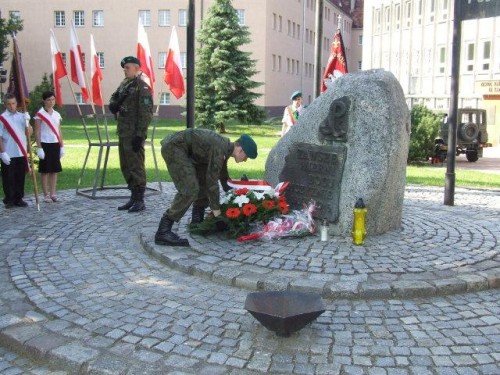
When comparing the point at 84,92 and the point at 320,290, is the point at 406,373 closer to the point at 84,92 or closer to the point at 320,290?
the point at 320,290

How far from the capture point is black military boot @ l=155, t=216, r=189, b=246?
6688 mm

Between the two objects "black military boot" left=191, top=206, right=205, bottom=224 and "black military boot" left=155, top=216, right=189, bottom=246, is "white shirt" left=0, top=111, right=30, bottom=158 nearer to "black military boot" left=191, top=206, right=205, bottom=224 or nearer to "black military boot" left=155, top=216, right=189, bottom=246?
"black military boot" left=191, top=206, right=205, bottom=224

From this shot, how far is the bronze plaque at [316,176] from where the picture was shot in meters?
7.05

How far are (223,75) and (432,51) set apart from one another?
1451 cm

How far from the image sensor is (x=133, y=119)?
915 cm

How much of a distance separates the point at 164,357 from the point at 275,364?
77 cm

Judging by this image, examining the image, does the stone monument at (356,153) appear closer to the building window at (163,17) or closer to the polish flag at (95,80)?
the polish flag at (95,80)

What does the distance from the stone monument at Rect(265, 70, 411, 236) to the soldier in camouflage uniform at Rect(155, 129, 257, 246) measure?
3.89 feet

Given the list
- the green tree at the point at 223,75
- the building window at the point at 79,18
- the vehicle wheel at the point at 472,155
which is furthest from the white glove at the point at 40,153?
the building window at the point at 79,18

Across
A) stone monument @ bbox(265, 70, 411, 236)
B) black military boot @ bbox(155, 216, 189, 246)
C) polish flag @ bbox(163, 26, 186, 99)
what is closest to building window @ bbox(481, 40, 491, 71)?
polish flag @ bbox(163, 26, 186, 99)

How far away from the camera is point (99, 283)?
5.69 metres

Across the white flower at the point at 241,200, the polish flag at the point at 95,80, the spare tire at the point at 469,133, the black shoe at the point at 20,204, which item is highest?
the polish flag at the point at 95,80

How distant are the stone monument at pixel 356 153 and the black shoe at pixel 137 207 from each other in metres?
2.72

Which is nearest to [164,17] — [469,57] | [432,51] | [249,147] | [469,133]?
[432,51]
